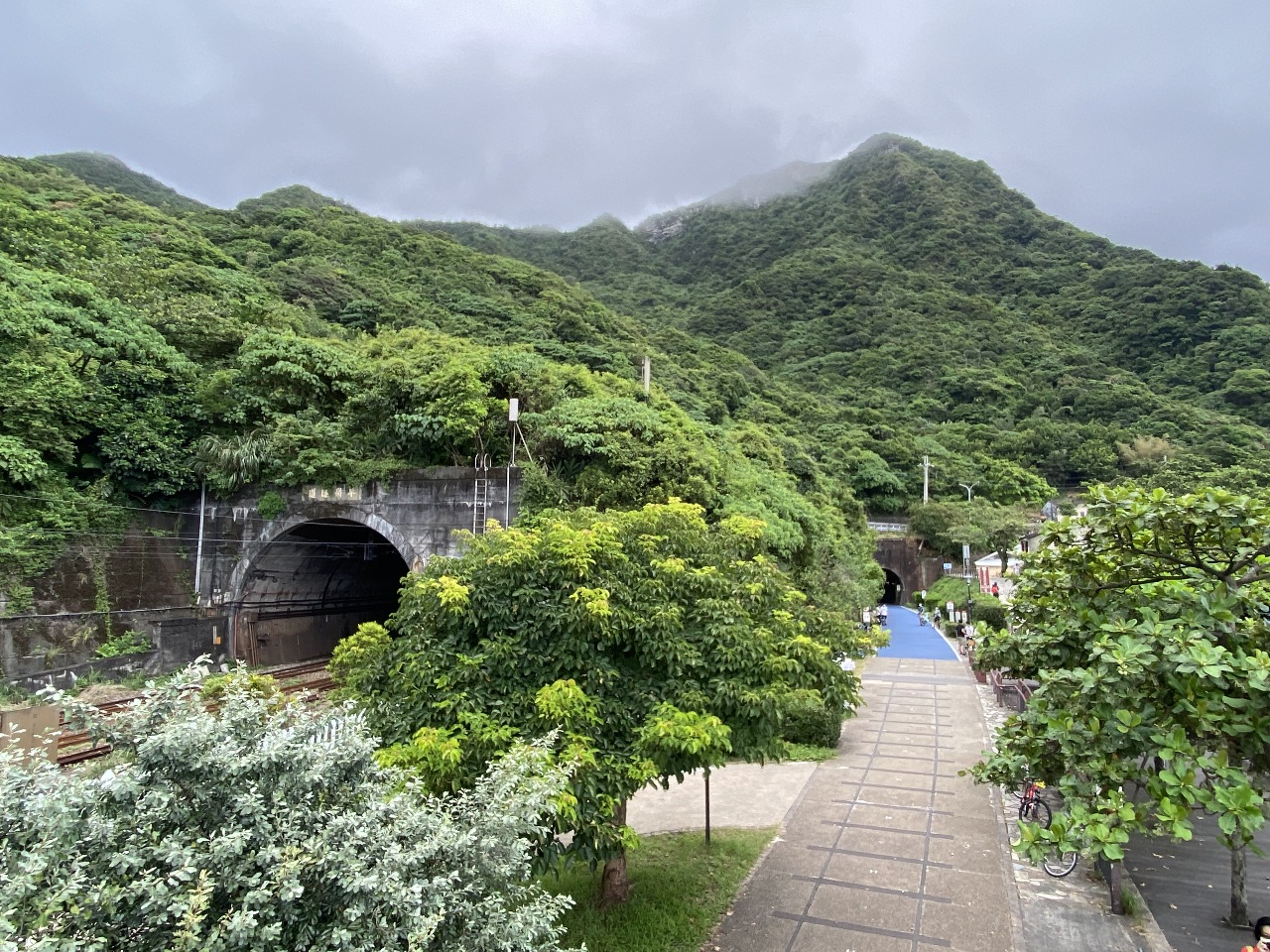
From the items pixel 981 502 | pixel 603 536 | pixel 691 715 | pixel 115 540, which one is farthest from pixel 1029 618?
pixel 981 502

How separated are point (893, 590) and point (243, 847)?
50.2 meters

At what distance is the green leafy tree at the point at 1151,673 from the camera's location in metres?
3.84

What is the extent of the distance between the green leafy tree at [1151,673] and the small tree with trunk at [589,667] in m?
2.12

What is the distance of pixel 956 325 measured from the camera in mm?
68812

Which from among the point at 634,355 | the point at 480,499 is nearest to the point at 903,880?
the point at 480,499

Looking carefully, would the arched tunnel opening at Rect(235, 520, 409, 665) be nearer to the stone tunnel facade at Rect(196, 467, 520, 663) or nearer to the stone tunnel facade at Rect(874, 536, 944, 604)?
the stone tunnel facade at Rect(196, 467, 520, 663)

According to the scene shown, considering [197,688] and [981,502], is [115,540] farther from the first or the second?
[981,502]

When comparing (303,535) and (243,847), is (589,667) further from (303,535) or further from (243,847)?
(303,535)

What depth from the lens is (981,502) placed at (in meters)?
43.2

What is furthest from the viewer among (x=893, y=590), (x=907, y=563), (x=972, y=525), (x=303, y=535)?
(x=893, y=590)

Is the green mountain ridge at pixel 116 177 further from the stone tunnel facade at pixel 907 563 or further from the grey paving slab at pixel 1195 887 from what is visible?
the grey paving slab at pixel 1195 887

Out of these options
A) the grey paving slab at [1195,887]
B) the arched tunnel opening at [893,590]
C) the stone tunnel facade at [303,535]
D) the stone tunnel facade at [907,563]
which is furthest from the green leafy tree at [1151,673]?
the arched tunnel opening at [893,590]

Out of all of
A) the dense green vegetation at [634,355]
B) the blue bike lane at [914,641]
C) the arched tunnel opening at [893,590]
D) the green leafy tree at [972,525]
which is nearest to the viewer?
the dense green vegetation at [634,355]

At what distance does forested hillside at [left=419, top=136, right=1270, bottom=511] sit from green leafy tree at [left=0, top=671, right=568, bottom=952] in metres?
35.4
